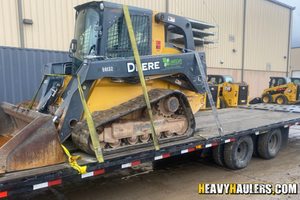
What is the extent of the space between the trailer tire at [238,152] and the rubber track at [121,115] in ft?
4.34

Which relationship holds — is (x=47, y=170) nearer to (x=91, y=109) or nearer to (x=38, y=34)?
(x=91, y=109)

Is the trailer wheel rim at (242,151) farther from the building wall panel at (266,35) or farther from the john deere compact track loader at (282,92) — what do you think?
the building wall panel at (266,35)

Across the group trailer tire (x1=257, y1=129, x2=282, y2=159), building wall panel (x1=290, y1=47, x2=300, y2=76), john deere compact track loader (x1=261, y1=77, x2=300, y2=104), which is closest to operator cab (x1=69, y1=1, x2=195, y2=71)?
trailer tire (x1=257, y1=129, x2=282, y2=159)

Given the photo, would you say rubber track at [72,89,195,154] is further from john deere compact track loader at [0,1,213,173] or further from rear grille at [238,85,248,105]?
rear grille at [238,85,248,105]

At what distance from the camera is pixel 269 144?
6.81 meters

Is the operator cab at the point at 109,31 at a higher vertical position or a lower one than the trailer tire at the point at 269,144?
higher

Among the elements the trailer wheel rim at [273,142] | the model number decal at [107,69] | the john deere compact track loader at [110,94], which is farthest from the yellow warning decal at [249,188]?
the model number decal at [107,69]

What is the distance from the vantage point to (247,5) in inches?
784

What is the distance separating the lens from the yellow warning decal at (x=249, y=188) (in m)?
4.76

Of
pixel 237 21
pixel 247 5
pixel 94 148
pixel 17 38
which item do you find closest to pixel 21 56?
pixel 17 38

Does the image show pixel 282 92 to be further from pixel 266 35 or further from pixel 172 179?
pixel 172 179

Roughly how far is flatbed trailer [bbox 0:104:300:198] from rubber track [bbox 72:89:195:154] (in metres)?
0.11

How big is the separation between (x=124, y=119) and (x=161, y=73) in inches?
44.3

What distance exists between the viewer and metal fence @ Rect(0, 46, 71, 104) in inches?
324
